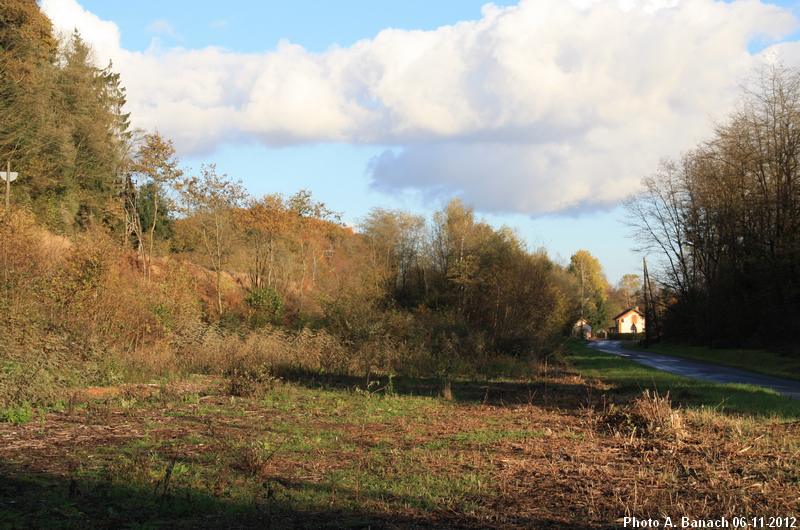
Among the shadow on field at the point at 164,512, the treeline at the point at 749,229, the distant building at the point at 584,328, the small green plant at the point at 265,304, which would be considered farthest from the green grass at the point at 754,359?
the distant building at the point at 584,328

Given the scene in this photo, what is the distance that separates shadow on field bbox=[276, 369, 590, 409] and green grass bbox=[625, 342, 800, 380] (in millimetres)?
11882

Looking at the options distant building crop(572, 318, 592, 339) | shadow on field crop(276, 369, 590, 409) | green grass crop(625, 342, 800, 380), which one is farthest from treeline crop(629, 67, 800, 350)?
distant building crop(572, 318, 592, 339)

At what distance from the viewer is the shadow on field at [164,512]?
6152 mm

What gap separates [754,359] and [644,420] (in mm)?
25479

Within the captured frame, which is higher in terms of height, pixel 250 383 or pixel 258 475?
pixel 250 383

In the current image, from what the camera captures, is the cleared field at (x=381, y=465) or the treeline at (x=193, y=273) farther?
the treeline at (x=193, y=273)

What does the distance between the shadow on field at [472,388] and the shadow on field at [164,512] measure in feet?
28.9

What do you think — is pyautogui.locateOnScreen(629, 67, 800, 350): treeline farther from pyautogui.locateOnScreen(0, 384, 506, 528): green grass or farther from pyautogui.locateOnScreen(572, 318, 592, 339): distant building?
pyautogui.locateOnScreen(572, 318, 592, 339): distant building

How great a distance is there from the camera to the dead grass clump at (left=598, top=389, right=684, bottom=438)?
10.3m

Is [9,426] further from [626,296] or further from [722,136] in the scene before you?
[626,296]

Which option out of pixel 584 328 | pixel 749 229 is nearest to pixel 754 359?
pixel 749 229

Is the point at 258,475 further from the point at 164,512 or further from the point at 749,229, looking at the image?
the point at 749,229

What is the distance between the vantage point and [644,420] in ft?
35.8

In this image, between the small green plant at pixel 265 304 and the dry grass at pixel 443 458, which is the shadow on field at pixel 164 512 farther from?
the small green plant at pixel 265 304
